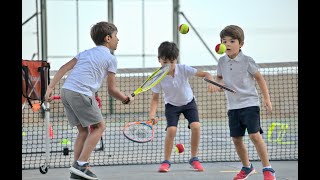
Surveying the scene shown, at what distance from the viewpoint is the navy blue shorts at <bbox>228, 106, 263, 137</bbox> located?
466 cm

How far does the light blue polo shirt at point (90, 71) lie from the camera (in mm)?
4551

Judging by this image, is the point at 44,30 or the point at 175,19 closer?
the point at 44,30

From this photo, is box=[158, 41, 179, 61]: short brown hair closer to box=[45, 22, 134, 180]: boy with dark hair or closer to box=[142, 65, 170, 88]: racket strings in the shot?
box=[142, 65, 170, 88]: racket strings

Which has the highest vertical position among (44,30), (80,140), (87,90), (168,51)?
(44,30)

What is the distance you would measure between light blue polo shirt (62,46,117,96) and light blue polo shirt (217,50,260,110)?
0.84m

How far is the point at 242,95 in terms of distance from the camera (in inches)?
185

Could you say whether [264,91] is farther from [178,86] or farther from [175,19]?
[175,19]

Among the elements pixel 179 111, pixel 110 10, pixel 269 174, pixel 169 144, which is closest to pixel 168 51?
pixel 179 111

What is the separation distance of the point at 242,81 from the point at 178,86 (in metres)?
0.91

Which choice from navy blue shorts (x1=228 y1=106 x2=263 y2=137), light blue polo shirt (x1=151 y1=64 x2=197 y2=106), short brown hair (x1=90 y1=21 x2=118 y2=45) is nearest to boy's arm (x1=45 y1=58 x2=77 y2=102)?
short brown hair (x1=90 y1=21 x2=118 y2=45)

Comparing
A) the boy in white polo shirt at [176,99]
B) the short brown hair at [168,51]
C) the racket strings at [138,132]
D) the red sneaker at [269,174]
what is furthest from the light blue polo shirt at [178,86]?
the racket strings at [138,132]

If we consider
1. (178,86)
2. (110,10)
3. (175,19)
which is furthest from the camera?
(175,19)
